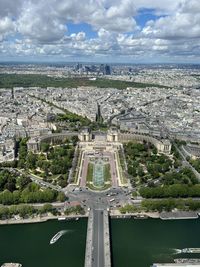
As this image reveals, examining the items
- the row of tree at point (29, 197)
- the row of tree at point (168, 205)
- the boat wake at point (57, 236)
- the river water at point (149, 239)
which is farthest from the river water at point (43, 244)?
the row of tree at point (168, 205)

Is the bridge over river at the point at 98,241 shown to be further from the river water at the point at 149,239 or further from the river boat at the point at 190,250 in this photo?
the river boat at the point at 190,250

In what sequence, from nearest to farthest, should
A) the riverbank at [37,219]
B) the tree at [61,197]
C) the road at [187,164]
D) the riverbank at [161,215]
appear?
the riverbank at [37,219] → the riverbank at [161,215] → the tree at [61,197] → the road at [187,164]

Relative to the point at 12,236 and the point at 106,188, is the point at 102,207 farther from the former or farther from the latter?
the point at 12,236

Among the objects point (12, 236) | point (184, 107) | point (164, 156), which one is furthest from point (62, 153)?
point (184, 107)

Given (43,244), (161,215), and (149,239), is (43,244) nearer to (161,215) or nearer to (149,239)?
(149,239)

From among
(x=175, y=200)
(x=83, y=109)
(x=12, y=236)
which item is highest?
(x=83, y=109)

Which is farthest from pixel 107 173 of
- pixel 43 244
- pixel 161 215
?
pixel 43 244
